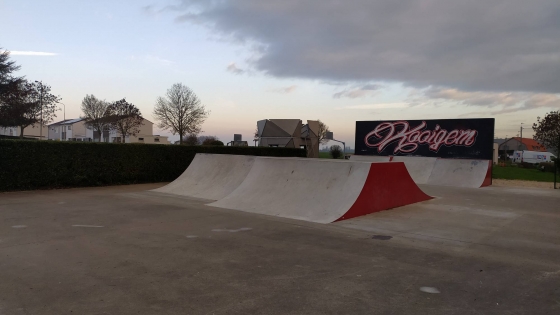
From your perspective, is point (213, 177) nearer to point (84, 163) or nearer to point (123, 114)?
point (84, 163)

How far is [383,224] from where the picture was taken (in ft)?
24.8

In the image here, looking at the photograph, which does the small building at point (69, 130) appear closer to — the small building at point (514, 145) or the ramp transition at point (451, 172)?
the ramp transition at point (451, 172)

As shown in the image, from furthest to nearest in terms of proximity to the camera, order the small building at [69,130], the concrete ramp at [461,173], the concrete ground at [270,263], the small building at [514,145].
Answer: the small building at [514,145] → the small building at [69,130] → the concrete ramp at [461,173] → the concrete ground at [270,263]

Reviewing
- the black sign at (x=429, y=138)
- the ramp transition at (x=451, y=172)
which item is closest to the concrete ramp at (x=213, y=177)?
the ramp transition at (x=451, y=172)

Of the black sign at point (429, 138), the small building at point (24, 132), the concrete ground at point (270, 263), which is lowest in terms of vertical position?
the concrete ground at point (270, 263)

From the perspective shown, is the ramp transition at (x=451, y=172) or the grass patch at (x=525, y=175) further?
the grass patch at (x=525, y=175)

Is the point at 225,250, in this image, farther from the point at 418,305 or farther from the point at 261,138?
the point at 261,138

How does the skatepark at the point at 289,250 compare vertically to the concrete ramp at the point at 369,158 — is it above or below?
below

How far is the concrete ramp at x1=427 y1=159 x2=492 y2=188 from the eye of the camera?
53.6ft

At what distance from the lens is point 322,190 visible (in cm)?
918

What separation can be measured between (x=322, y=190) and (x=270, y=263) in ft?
Answer: 14.9

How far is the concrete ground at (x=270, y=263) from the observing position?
3.54 metres

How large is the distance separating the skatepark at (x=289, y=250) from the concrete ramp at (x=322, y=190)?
36mm

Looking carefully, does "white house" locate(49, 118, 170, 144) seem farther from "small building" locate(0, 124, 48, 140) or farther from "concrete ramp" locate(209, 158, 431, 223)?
"concrete ramp" locate(209, 158, 431, 223)
